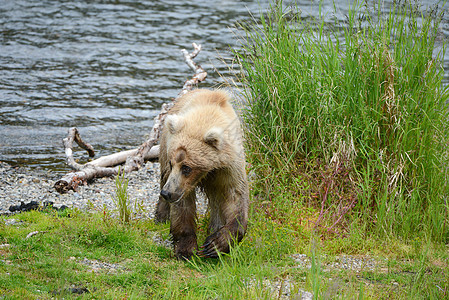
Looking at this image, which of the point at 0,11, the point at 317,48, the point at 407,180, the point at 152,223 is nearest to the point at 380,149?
the point at 407,180

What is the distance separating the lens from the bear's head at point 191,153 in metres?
4.73

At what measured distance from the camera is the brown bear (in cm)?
480

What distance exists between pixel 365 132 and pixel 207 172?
2.14 meters

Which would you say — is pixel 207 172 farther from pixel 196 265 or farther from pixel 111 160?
pixel 111 160

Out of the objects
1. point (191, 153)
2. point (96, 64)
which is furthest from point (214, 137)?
point (96, 64)

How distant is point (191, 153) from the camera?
189 inches

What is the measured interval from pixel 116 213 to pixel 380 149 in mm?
3087

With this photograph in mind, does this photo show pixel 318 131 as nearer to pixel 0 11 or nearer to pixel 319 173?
pixel 319 173

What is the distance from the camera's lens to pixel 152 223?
6.16m

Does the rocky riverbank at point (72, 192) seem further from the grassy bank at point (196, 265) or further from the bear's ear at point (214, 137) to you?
the bear's ear at point (214, 137)

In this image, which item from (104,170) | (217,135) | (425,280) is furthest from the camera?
(104,170)

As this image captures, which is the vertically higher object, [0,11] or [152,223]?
[0,11]

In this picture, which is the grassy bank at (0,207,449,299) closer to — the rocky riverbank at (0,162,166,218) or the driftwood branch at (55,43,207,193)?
the rocky riverbank at (0,162,166,218)

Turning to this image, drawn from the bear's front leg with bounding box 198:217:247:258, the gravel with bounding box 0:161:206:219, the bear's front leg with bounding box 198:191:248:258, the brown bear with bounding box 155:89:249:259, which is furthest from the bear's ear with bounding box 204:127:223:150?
the gravel with bounding box 0:161:206:219
